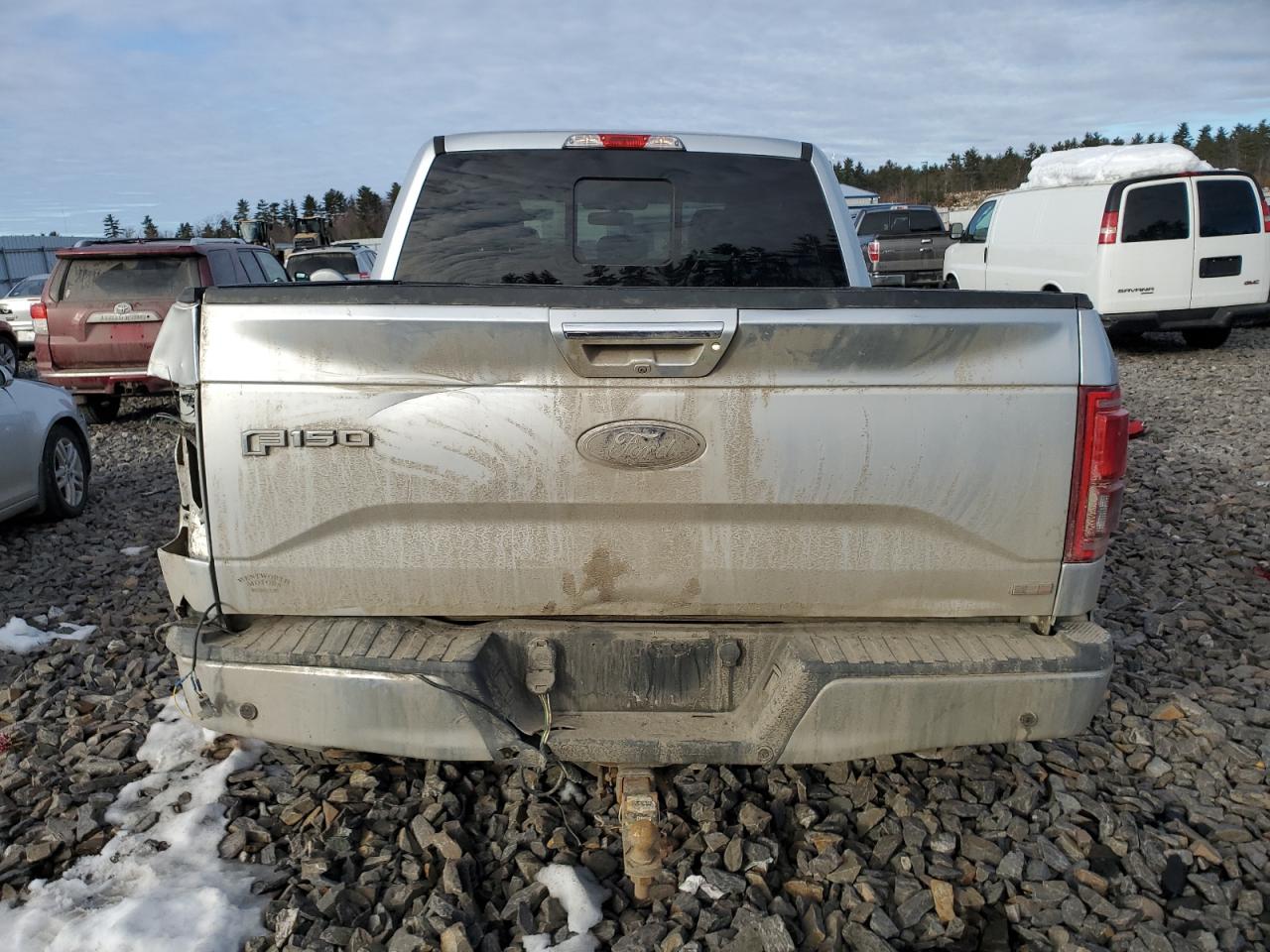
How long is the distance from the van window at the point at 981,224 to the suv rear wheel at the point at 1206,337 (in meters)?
3.25

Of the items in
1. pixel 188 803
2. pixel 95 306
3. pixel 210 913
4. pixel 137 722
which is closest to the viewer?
pixel 210 913

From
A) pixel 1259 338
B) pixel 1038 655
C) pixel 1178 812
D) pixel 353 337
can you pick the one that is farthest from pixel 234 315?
pixel 1259 338

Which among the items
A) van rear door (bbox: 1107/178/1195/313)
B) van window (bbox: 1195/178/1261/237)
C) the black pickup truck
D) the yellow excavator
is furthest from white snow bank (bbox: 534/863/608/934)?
the yellow excavator

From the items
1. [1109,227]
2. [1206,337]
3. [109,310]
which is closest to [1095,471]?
[109,310]

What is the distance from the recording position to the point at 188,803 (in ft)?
10.3

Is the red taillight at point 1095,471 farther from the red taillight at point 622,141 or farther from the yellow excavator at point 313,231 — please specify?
the yellow excavator at point 313,231

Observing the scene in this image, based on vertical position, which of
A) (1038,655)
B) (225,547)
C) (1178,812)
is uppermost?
(225,547)

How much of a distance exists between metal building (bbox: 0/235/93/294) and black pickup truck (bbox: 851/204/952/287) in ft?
99.4

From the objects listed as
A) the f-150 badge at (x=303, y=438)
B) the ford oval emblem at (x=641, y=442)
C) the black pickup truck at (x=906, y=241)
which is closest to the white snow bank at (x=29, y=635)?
the f-150 badge at (x=303, y=438)

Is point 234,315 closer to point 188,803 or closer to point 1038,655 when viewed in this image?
point 188,803

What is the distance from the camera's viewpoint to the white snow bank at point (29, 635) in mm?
4574

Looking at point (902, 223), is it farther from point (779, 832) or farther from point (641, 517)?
point (641, 517)

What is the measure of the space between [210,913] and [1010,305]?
2642 mm

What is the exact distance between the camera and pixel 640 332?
2.31 metres
